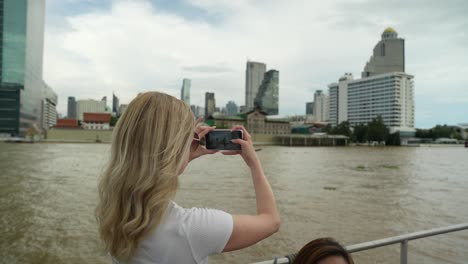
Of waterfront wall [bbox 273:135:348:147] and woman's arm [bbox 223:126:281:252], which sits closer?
woman's arm [bbox 223:126:281:252]

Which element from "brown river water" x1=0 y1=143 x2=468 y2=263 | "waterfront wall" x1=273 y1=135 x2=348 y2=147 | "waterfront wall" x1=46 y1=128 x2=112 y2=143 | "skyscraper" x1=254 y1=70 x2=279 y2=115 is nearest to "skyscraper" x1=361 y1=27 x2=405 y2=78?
"skyscraper" x1=254 y1=70 x2=279 y2=115

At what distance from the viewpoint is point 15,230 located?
9.64 metres

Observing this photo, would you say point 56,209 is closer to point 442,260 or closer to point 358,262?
point 358,262

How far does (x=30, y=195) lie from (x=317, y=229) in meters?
11.8

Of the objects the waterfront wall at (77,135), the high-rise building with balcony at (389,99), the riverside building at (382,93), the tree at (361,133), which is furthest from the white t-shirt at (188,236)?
the high-rise building with balcony at (389,99)

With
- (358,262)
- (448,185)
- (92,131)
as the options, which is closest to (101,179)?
(358,262)

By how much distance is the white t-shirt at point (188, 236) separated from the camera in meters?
1.24

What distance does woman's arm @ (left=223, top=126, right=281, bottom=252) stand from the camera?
1277mm

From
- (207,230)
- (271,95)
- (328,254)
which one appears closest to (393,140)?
(271,95)

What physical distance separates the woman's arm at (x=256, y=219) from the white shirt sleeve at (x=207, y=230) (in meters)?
0.03

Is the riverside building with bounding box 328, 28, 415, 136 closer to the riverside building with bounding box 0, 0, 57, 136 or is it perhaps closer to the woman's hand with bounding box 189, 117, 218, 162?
the riverside building with bounding box 0, 0, 57, 136

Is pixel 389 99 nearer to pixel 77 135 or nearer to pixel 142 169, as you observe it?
pixel 77 135

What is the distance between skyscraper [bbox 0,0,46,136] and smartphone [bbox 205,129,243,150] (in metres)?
99.2

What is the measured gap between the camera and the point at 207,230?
1236 mm
